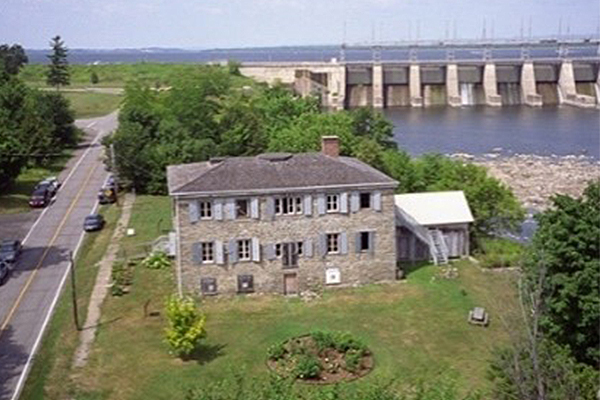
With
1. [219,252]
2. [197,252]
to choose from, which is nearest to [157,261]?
[197,252]

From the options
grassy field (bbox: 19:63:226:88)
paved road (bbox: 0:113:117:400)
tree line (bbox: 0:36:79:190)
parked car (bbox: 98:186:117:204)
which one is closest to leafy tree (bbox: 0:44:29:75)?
grassy field (bbox: 19:63:226:88)

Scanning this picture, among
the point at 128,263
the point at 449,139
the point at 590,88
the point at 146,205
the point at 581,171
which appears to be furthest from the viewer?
the point at 590,88

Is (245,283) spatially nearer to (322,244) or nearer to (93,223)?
(322,244)

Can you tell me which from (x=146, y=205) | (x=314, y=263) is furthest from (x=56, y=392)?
(x=146, y=205)

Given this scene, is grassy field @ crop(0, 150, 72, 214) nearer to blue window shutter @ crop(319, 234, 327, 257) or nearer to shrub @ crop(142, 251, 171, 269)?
shrub @ crop(142, 251, 171, 269)

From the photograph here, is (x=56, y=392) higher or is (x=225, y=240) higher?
(x=225, y=240)

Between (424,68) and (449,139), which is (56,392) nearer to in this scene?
(449,139)

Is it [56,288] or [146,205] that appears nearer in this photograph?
[56,288]
